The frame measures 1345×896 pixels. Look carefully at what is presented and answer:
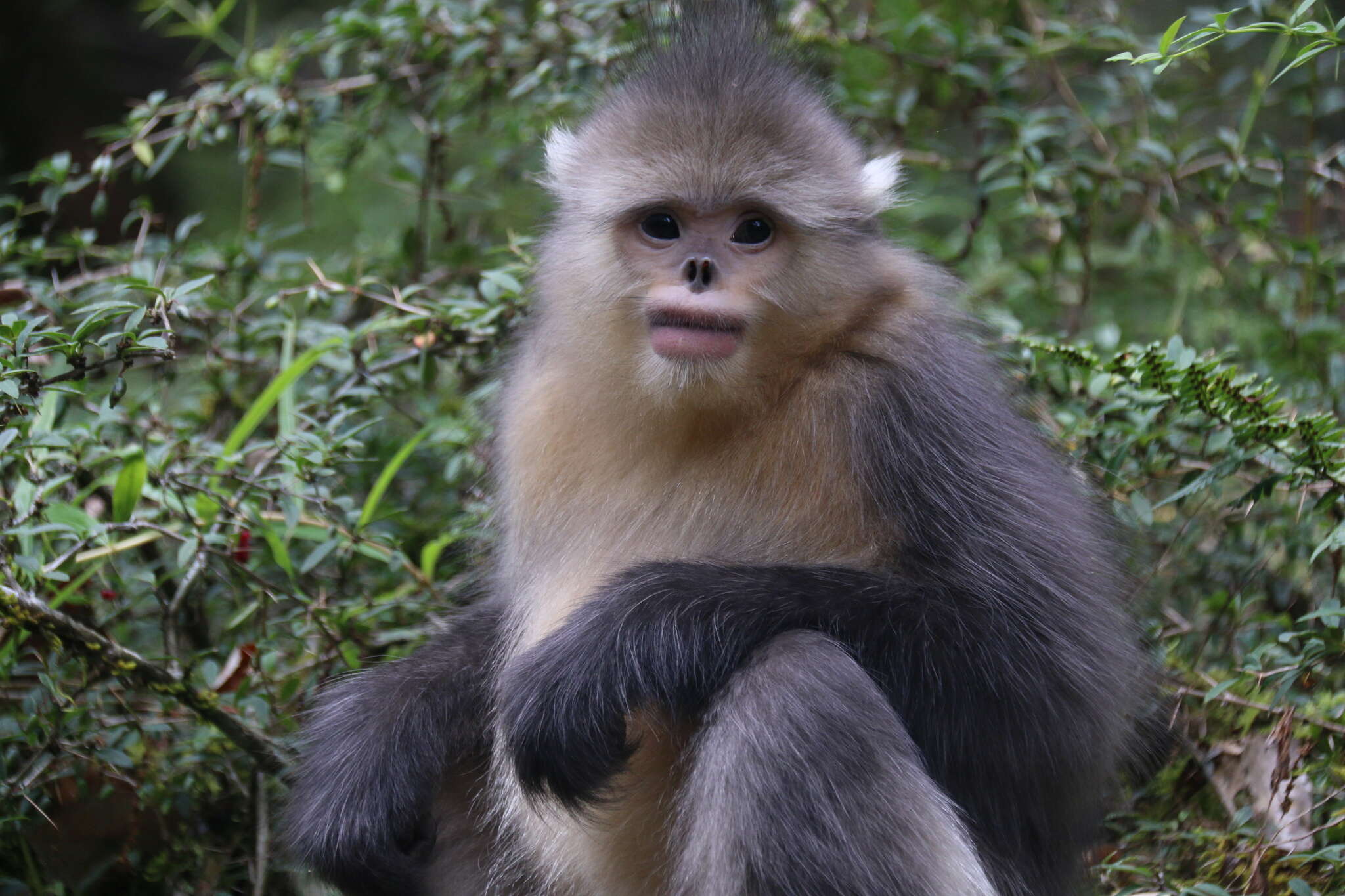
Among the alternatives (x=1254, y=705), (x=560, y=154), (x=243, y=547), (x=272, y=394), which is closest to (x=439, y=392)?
(x=272, y=394)

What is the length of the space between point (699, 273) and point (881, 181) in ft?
2.19

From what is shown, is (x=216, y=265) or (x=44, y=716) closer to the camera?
(x=44, y=716)

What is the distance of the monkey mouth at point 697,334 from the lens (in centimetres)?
284

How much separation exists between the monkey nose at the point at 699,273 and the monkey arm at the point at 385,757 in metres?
1.13

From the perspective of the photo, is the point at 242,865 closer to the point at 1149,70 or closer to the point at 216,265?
the point at 216,265

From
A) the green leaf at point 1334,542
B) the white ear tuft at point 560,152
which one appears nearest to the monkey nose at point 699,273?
the white ear tuft at point 560,152

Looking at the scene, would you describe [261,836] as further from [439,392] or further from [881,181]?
[881,181]

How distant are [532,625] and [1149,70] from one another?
306 centimetres

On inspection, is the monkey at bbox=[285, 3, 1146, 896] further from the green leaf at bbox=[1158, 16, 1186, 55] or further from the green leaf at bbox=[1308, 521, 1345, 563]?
the green leaf at bbox=[1158, 16, 1186, 55]

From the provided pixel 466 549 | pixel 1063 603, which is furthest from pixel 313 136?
pixel 1063 603

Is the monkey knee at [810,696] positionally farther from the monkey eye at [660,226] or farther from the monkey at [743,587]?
the monkey eye at [660,226]

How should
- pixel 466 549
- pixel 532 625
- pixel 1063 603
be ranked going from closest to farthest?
pixel 1063 603 → pixel 532 625 → pixel 466 549

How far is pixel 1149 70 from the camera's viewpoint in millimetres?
4516

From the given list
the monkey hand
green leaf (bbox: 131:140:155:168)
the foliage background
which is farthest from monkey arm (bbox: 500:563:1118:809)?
green leaf (bbox: 131:140:155:168)
